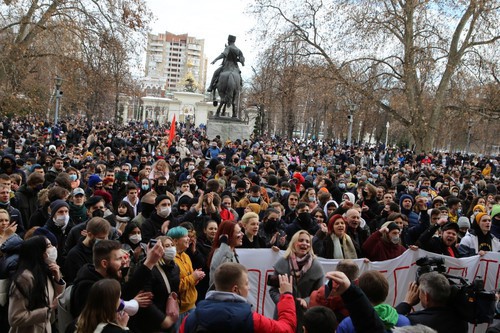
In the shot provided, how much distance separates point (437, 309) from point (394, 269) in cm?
256

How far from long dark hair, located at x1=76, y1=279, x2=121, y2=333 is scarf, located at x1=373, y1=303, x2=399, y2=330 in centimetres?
167

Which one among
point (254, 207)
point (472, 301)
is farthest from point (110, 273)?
point (254, 207)

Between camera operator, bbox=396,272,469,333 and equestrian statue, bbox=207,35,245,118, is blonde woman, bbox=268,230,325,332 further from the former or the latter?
equestrian statue, bbox=207,35,245,118

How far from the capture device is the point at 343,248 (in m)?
6.23

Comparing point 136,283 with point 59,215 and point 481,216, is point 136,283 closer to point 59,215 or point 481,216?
point 59,215

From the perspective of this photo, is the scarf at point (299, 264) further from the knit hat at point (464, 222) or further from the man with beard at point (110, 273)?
the knit hat at point (464, 222)

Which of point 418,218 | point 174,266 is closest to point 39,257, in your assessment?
point 174,266

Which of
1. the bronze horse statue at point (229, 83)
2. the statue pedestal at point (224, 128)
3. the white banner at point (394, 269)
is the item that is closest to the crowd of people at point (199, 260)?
the white banner at point (394, 269)

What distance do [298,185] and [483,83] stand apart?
2054 cm

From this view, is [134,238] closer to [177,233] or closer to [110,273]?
[177,233]

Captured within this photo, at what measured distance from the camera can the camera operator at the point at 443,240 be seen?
6.66 meters

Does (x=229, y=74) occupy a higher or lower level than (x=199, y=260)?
higher

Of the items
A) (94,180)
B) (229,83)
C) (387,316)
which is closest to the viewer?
(387,316)

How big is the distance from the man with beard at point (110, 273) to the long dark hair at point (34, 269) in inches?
11.1
